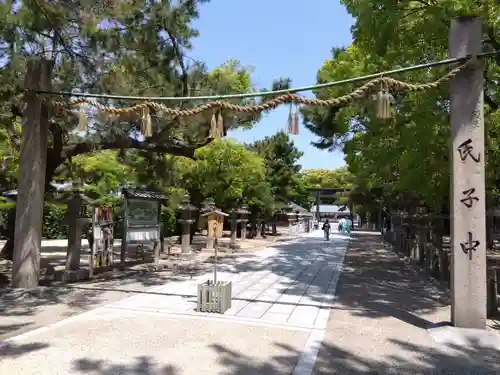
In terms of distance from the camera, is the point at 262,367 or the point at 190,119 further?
the point at 190,119

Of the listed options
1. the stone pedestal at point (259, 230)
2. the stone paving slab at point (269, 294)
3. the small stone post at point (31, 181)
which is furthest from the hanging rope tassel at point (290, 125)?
the stone pedestal at point (259, 230)

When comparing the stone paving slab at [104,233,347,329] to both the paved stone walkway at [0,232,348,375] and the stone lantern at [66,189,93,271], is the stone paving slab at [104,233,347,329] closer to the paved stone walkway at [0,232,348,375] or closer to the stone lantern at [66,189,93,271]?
the paved stone walkway at [0,232,348,375]

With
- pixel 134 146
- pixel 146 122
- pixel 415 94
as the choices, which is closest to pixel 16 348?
pixel 146 122

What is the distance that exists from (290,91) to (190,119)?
4.15 metres

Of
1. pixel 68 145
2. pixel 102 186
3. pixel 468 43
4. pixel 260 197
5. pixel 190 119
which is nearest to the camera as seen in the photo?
pixel 468 43

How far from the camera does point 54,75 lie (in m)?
10.6

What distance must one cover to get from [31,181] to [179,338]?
17.9 ft

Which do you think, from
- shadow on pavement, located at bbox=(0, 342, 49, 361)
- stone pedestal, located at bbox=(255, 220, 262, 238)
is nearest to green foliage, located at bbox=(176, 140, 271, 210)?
stone pedestal, located at bbox=(255, 220, 262, 238)

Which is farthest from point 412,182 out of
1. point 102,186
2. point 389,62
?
point 102,186

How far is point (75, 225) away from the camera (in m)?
10.3

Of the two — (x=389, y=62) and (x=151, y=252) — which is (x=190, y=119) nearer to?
(x=389, y=62)

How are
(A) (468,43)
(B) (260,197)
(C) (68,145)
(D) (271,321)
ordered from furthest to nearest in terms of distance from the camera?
(B) (260,197) < (C) (68,145) < (D) (271,321) < (A) (468,43)

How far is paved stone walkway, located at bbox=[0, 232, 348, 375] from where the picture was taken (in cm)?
459

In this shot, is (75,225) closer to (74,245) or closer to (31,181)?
A: (74,245)
